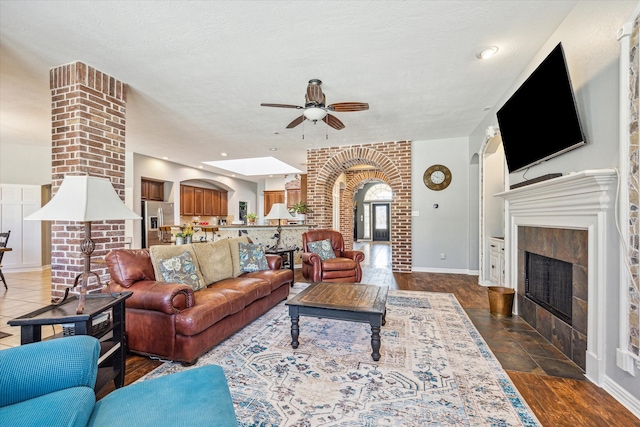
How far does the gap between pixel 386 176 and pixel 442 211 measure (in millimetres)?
1314

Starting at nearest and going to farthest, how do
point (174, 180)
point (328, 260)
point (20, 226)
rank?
point (328, 260) < point (20, 226) < point (174, 180)

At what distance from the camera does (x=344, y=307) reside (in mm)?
2336

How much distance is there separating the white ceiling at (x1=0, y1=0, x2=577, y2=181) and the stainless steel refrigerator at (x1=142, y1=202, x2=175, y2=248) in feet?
9.15

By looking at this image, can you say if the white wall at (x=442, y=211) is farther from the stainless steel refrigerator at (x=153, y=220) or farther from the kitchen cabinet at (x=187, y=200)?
the kitchen cabinet at (x=187, y=200)

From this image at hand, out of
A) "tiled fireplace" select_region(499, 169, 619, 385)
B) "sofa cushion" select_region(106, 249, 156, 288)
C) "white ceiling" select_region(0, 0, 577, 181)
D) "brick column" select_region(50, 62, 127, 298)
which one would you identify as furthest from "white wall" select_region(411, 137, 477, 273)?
"brick column" select_region(50, 62, 127, 298)

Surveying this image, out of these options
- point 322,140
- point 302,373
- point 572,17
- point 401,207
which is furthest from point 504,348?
point 322,140

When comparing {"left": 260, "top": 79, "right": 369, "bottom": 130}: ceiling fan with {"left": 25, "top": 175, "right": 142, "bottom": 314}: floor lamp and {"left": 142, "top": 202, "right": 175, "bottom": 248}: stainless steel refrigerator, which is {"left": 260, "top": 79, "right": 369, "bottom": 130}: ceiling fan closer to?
{"left": 25, "top": 175, "right": 142, "bottom": 314}: floor lamp

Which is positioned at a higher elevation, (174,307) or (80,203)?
(80,203)

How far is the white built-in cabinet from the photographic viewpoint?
5698 millimetres

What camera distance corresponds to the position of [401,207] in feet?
19.1

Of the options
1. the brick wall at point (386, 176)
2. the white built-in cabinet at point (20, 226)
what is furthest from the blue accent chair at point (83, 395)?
the white built-in cabinet at point (20, 226)

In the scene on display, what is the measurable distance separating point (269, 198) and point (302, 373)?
375 inches

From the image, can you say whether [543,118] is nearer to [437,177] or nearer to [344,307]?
[344,307]

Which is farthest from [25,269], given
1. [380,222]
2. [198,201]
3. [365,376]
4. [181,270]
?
[380,222]
